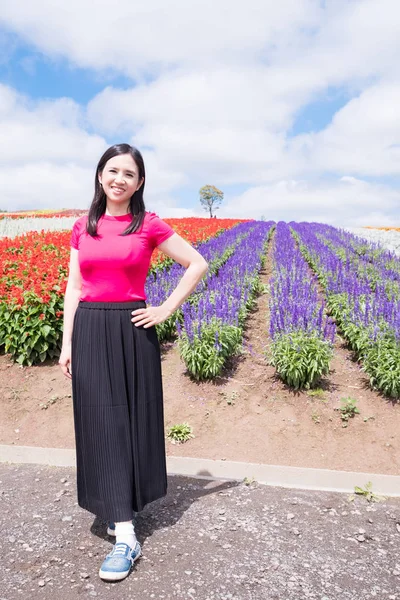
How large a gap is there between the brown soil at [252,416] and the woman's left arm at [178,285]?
1999 millimetres

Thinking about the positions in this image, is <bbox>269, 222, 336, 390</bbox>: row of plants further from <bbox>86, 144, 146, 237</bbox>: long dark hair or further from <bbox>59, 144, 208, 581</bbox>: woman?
<bbox>86, 144, 146, 237</bbox>: long dark hair

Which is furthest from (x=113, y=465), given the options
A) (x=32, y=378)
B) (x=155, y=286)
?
(x=155, y=286)

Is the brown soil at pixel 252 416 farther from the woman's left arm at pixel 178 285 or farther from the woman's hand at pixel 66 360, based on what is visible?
the woman's left arm at pixel 178 285

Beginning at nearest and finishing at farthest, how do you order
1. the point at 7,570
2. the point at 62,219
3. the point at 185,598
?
the point at 185,598 → the point at 7,570 → the point at 62,219

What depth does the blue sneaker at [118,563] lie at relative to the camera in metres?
2.54

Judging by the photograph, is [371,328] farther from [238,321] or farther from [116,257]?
[116,257]

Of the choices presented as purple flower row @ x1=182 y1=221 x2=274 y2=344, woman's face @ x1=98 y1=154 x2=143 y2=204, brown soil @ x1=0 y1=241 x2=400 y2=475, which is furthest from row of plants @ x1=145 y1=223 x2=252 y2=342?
woman's face @ x1=98 y1=154 x2=143 y2=204

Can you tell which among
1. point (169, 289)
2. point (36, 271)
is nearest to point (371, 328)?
point (169, 289)

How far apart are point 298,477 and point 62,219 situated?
78.2 ft

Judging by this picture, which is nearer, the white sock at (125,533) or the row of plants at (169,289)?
the white sock at (125,533)

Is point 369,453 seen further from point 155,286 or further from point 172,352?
point 155,286

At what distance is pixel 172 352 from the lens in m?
6.39

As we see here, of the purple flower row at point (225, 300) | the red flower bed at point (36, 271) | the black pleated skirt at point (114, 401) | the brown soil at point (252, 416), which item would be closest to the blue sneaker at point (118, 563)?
the black pleated skirt at point (114, 401)

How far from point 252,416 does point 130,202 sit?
2769 millimetres
